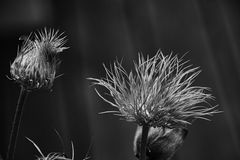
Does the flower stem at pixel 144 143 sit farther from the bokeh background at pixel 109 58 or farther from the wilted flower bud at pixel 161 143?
the bokeh background at pixel 109 58

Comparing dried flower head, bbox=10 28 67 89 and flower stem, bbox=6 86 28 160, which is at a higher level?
dried flower head, bbox=10 28 67 89

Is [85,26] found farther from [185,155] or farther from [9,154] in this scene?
[9,154]

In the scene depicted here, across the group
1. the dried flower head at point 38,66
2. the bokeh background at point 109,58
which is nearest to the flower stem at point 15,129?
the dried flower head at point 38,66

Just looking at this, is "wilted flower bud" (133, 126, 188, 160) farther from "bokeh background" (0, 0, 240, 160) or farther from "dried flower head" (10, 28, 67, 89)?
"bokeh background" (0, 0, 240, 160)

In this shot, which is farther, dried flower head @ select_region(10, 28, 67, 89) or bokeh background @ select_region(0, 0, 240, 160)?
bokeh background @ select_region(0, 0, 240, 160)

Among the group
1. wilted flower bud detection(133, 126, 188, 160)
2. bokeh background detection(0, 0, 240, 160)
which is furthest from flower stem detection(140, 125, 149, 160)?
bokeh background detection(0, 0, 240, 160)

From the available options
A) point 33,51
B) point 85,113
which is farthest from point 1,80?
point 33,51

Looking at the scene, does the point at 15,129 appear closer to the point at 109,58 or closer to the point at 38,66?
the point at 38,66

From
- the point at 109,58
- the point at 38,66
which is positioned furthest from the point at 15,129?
the point at 109,58
